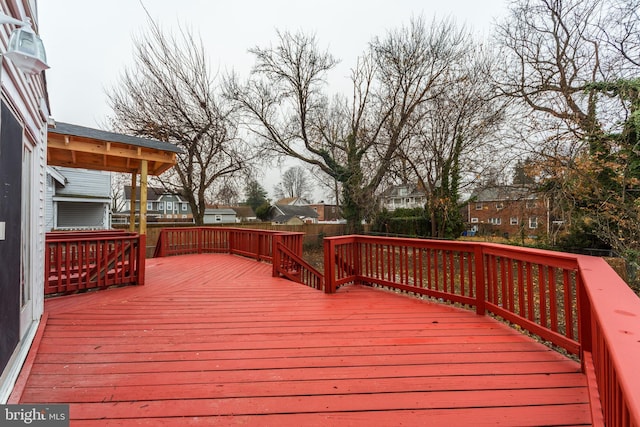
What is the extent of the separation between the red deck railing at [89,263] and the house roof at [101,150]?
158 centimetres

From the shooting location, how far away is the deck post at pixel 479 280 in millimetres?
3195

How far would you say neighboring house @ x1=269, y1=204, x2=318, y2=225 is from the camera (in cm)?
3758

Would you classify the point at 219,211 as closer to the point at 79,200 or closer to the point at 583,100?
the point at 79,200

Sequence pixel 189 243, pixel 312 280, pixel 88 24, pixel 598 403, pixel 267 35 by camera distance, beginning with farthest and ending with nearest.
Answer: pixel 267 35, pixel 189 243, pixel 312 280, pixel 88 24, pixel 598 403

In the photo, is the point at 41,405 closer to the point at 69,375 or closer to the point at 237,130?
the point at 69,375

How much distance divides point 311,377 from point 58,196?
17392 millimetres

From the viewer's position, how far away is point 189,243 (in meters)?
8.80

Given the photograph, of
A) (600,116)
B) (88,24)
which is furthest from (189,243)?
(600,116)

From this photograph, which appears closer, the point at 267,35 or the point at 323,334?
the point at 323,334

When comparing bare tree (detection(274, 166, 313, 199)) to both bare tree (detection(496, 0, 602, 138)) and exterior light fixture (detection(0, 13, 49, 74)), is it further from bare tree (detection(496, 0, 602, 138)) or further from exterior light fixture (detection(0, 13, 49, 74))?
exterior light fixture (detection(0, 13, 49, 74))

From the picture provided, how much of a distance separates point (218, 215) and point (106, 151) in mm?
32695

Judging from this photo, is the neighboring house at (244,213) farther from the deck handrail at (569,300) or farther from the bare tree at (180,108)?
the deck handrail at (569,300)

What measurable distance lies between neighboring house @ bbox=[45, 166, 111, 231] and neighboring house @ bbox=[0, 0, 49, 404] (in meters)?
14.0

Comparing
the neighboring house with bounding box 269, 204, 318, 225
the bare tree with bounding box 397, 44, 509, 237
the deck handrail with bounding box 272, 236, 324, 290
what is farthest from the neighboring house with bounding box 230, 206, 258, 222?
the deck handrail with bounding box 272, 236, 324, 290
